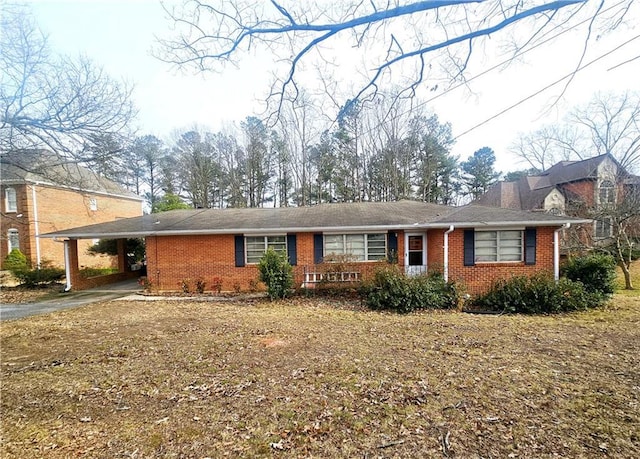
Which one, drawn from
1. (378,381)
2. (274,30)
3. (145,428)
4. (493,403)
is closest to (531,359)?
(493,403)

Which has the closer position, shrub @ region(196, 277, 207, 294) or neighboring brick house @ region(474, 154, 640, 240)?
shrub @ region(196, 277, 207, 294)

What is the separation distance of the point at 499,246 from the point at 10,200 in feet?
88.3

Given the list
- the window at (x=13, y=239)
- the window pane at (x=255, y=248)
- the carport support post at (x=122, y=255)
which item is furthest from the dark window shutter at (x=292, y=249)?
the window at (x=13, y=239)

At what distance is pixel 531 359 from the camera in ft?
15.6

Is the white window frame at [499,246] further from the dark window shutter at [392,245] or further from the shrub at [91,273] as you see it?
the shrub at [91,273]

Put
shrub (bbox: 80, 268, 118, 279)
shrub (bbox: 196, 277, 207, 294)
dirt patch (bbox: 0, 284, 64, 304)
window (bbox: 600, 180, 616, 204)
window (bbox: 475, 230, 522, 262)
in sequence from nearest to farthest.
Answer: window (bbox: 475, 230, 522, 262) → dirt patch (bbox: 0, 284, 64, 304) → shrub (bbox: 196, 277, 207, 294) → shrub (bbox: 80, 268, 118, 279) → window (bbox: 600, 180, 616, 204)

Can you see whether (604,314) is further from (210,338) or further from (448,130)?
(448,130)

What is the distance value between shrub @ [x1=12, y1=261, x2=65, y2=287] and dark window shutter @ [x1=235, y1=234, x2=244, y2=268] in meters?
9.53

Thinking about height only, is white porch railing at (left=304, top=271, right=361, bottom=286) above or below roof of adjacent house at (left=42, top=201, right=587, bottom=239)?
below

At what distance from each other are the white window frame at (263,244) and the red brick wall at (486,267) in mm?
6369

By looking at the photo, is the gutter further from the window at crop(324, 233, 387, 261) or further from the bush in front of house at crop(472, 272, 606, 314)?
the bush in front of house at crop(472, 272, 606, 314)

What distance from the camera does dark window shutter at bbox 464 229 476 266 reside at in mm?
10328

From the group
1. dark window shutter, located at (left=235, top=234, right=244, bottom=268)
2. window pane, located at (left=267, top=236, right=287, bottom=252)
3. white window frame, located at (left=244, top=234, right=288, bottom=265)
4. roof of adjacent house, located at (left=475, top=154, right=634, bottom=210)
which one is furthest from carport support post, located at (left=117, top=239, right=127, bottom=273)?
roof of adjacent house, located at (left=475, top=154, right=634, bottom=210)

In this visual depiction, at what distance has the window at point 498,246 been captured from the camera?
1035 cm
